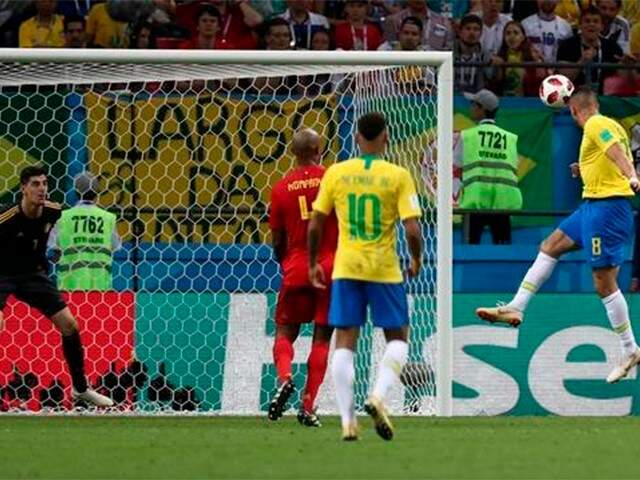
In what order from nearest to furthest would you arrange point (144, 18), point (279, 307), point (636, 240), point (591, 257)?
point (279, 307) → point (591, 257) → point (636, 240) → point (144, 18)

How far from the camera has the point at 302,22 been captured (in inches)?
774

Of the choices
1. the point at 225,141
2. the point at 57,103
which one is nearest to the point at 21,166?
the point at 57,103

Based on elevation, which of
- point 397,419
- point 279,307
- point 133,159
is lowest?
point 397,419

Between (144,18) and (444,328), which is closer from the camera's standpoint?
(444,328)

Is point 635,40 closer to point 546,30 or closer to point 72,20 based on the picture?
point 546,30

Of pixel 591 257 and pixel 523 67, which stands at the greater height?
pixel 523 67

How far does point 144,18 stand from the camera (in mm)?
19312

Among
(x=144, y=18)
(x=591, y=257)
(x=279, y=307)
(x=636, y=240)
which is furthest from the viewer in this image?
(x=144, y=18)

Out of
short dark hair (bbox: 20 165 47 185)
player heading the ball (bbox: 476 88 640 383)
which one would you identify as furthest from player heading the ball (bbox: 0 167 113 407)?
player heading the ball (bbox: 476 88 640 383)

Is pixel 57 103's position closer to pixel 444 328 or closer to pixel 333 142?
pixel 333 142

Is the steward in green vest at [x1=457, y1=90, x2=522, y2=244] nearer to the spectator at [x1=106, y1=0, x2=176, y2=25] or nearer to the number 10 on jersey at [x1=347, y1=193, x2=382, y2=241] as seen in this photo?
the spectator at [x1=106, y1=0, x2=176, y2=25]

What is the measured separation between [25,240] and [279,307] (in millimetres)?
2419

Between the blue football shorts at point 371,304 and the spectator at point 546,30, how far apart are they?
920cm

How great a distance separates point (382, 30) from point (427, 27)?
477 mm
